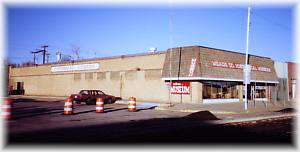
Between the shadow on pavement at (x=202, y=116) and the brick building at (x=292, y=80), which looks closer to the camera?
the shadow on pavement at (x=202, y=116)

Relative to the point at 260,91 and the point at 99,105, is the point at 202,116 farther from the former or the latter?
the point at 260,91

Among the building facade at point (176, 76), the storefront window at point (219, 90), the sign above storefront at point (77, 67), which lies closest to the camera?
the building facade at point (176, 76)

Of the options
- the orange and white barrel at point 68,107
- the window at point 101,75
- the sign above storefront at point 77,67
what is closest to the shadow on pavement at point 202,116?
the orange and white barrel at point 68,107

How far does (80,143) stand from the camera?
29.8 feet

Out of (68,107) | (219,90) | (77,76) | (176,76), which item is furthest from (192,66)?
(77,76)

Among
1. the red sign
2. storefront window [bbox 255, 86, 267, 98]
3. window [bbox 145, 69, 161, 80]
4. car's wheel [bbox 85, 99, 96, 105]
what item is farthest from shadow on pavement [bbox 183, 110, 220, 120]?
storefront window [bbox 255, 86, 267, 98]

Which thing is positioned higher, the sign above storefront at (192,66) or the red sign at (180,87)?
the sign above storefront at (192,66)

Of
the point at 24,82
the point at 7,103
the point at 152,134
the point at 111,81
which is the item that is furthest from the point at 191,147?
the point at 24,82

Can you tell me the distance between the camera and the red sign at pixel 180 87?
31188 millimetres

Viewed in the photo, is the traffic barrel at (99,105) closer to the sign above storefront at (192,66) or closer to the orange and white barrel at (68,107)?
the orange and white barrel at (68,107)

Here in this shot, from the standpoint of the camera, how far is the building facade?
30.7 metres

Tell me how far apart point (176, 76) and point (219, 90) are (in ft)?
17.8

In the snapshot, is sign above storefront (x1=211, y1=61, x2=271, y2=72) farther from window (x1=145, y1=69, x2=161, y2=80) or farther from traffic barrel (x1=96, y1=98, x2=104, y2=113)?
traffic barrel (x1=96, y1=98, x2=104, y2=113)

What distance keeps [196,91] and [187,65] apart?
2.80 meters
